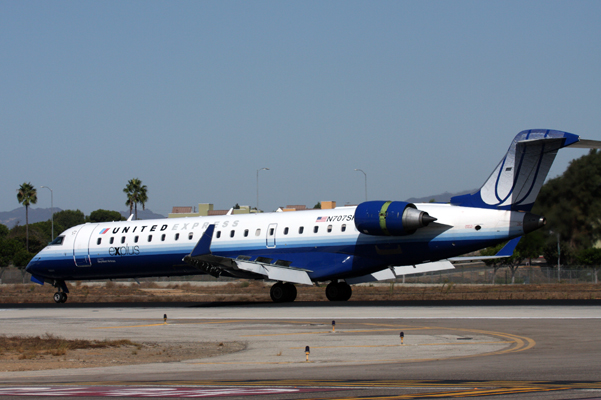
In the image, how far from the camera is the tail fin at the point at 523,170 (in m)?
24.7

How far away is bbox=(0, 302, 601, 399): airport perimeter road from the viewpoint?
9.76 meters

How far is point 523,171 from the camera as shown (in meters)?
25.7

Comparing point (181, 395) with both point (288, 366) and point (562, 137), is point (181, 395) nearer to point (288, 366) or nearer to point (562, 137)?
point (288, 366)

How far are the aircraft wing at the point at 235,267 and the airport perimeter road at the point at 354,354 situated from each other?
3175 mm

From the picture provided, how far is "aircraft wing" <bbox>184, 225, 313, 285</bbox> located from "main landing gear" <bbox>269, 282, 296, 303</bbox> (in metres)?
1.20

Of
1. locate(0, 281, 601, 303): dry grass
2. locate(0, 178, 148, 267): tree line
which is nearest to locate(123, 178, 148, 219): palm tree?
locate(0, 178, 148, 267): tree line

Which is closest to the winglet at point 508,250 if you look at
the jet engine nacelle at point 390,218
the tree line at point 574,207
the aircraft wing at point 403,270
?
the aircraft wing at point 403,270

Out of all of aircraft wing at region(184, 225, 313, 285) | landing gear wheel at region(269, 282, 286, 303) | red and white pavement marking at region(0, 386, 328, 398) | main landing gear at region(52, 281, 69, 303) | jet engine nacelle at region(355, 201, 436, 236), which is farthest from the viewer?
main landing gear at region(52, 281, 69, 303)

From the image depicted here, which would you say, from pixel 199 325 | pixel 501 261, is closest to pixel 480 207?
pixel 199 325

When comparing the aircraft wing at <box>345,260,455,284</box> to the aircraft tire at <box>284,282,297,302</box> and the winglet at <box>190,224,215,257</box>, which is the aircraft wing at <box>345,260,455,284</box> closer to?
the aircraft tire at <box>284,282,297,302</box>

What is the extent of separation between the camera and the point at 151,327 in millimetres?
20906

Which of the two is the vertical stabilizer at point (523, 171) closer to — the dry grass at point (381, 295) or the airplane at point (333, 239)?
the airplane at point (333, 239)

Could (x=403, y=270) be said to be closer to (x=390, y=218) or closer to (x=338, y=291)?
(x=338, y=291)

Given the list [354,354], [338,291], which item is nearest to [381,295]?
[338,291]
